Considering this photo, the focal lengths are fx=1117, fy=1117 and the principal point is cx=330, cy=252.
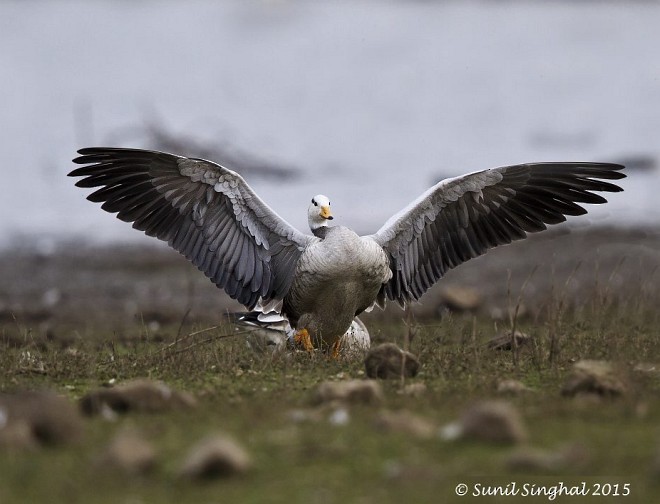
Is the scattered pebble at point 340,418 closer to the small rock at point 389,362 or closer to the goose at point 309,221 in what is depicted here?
the small rock at point 389,362

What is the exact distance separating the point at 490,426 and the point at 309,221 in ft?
17.3

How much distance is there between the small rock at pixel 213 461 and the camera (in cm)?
462

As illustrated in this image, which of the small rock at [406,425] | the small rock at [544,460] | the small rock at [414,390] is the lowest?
the small rock at [414,390]

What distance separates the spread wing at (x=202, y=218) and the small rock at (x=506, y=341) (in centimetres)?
187

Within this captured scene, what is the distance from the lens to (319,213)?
32.8ft

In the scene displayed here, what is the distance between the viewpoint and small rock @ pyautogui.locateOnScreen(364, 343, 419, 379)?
7.68m

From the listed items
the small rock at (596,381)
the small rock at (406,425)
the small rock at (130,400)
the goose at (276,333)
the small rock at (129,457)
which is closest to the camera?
the small rock at (129,457)

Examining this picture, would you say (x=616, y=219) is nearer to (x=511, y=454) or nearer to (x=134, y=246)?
(x=134, y=246)

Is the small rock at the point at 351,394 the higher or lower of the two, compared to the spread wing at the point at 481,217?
lower

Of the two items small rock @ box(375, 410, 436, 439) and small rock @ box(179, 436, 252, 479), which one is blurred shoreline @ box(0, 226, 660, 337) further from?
small rock @ box(179, 436, 252, 479)

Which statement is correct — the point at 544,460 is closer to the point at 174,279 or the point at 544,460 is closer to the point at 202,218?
the point at 202,218

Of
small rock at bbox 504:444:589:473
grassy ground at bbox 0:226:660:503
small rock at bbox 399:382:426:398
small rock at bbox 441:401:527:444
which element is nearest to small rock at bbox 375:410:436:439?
grassy ground at bbox 0:226:660:503

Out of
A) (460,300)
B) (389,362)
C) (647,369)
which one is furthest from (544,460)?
(460,300)

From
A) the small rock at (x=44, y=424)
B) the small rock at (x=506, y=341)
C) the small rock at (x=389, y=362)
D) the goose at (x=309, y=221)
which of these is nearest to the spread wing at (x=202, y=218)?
the goose at (x=309, y=221)
